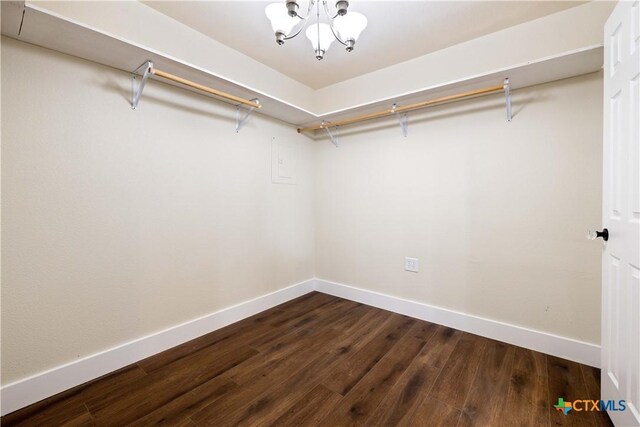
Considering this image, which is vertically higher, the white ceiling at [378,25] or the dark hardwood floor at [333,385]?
the white ceiling at [378,25]

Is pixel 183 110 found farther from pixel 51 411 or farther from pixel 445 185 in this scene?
pixel 445 185

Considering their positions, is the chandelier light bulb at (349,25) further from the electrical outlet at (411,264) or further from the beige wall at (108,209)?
the electrical outlet at (411,264)

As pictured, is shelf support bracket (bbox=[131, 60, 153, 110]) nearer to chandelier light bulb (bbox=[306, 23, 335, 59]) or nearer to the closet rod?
chandelier light bulb (bbox=[306, 23, 335, 59])

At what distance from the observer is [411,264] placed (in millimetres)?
2625

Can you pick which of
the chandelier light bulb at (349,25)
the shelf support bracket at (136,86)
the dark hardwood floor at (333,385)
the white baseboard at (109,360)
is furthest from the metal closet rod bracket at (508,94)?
the white baseboard at (109,360)

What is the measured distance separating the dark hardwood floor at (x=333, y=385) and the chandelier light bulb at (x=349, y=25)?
78.7 inches

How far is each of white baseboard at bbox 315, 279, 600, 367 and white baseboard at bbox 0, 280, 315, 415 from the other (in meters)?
1.24

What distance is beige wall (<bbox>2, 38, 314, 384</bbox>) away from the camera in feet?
4.83

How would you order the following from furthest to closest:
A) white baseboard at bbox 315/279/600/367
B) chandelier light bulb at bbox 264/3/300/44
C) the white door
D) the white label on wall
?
1. the white label on wall
2. white baseboard at bbox 315/279/600/367
3. chandelier light bulb at bbox 264/3/300/44
4. the white door

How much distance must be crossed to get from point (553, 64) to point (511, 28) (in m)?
0.56

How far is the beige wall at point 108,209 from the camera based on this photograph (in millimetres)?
1473

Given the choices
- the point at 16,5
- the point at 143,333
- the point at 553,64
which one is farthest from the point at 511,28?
the point at 143,333

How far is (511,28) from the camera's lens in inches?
79.2

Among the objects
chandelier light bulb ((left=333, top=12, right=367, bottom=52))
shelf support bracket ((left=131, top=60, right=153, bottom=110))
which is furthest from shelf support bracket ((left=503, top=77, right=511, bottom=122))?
shelf support bracket ((left=131, top=60, right=153, bottom=110))
